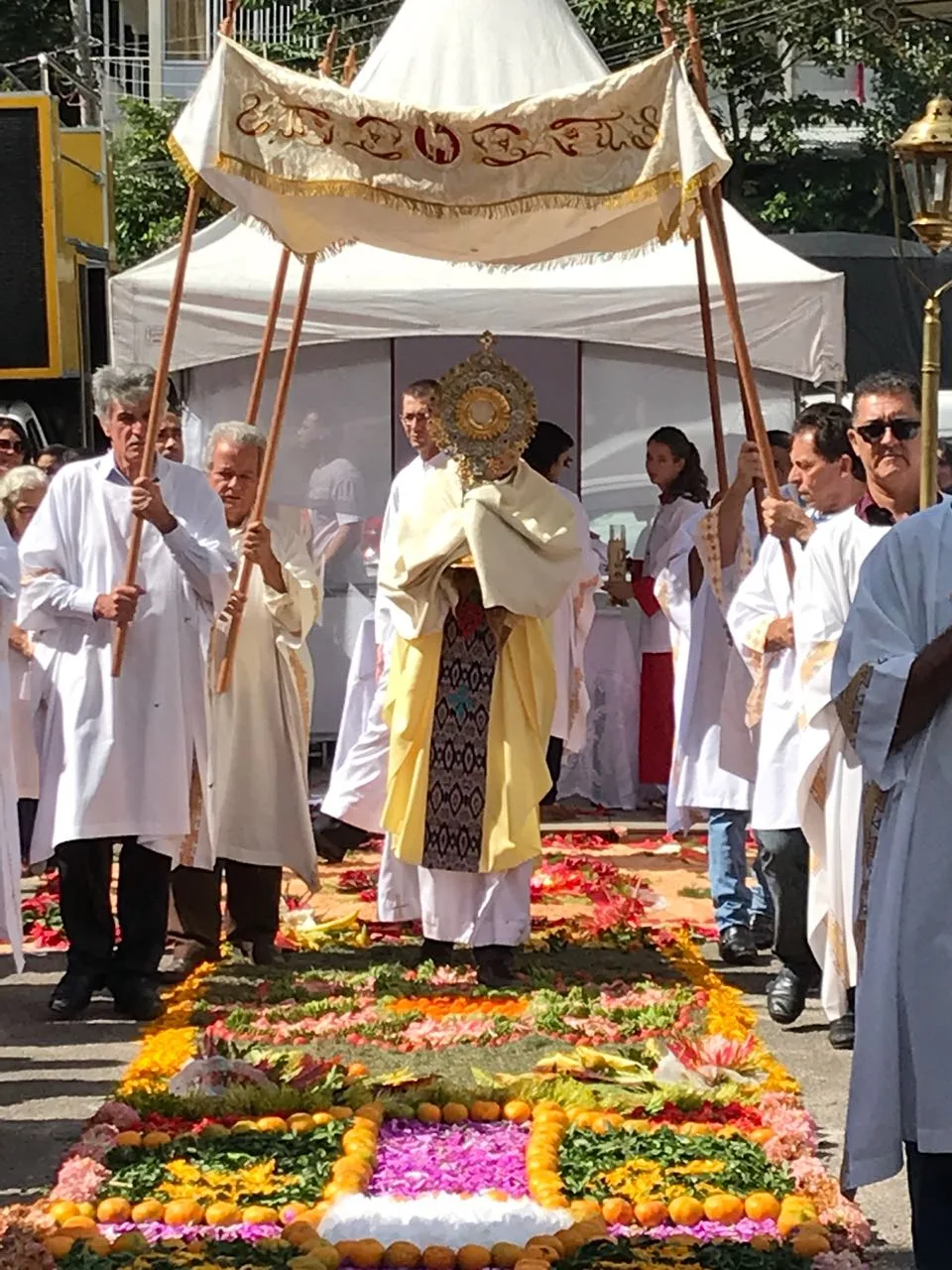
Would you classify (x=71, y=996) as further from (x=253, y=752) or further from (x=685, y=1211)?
(x=685, y=1211)

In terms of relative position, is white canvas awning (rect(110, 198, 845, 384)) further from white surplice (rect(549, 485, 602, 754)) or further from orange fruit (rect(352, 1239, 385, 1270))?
orange fruit (rect(352, 1239, 385, 1270))

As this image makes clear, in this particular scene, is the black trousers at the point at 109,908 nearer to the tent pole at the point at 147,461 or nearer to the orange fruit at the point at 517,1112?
the tent pole at the point at 147,461

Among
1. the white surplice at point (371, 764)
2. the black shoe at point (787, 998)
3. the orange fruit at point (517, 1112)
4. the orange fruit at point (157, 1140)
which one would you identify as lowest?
the black shoe at point (787, 998)

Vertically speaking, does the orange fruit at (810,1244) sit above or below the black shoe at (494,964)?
above

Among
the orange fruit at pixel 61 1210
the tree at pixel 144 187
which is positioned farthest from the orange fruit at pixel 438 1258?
the tree at pixel 144 187

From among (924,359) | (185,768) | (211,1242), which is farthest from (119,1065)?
(924,359)

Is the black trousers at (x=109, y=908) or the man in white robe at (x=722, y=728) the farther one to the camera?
the man in white robe at (x=722, y=728)

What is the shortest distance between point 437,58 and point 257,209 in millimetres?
3887

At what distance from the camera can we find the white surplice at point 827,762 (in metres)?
7.02

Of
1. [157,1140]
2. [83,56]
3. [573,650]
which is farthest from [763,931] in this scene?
[83,56]

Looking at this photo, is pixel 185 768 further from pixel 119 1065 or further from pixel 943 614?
pixel 943 614

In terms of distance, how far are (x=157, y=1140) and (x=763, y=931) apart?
368 centimetres

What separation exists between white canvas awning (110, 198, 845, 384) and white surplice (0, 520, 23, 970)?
567cm

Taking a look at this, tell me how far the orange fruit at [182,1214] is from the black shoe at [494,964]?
10.1ft
